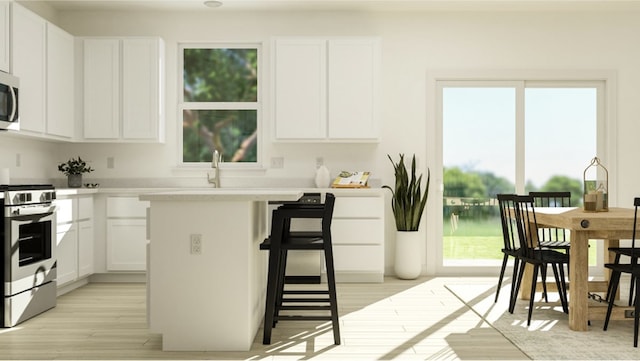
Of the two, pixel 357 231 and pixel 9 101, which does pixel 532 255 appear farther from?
pixel 9 101

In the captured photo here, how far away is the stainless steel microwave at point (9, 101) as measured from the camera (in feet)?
13.3

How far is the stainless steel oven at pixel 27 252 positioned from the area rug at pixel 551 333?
3.22m

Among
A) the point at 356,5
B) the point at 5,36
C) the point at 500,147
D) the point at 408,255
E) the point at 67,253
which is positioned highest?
the point at 356,5

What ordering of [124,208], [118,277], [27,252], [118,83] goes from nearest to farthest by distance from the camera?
[27,252]
[124,208]
[118,277]
[118,83]

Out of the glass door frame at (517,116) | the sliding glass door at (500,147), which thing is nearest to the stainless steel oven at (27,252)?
the glass door frame at (517,116)

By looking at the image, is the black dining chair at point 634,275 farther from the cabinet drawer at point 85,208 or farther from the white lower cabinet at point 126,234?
the cabinet drawer at point 85,208

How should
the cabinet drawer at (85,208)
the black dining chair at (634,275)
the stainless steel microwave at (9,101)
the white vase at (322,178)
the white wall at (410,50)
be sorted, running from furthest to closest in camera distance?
the white wall at (410,50), the white vase at (322,178), the cabinet drawer at (85,208), the stainless steel microwave at (9,101), the black dining chair at (634,275)

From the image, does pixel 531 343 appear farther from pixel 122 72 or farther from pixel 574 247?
pixel 122 72

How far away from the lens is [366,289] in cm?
489

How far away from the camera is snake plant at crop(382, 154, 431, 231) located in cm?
539

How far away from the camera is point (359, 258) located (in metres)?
5.19

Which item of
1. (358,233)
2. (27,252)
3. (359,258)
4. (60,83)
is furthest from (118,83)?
(359,258)

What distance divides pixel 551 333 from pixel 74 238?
3.89 metres

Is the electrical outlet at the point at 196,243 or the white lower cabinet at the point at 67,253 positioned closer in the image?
the electrical outlet at the point at 196,243
